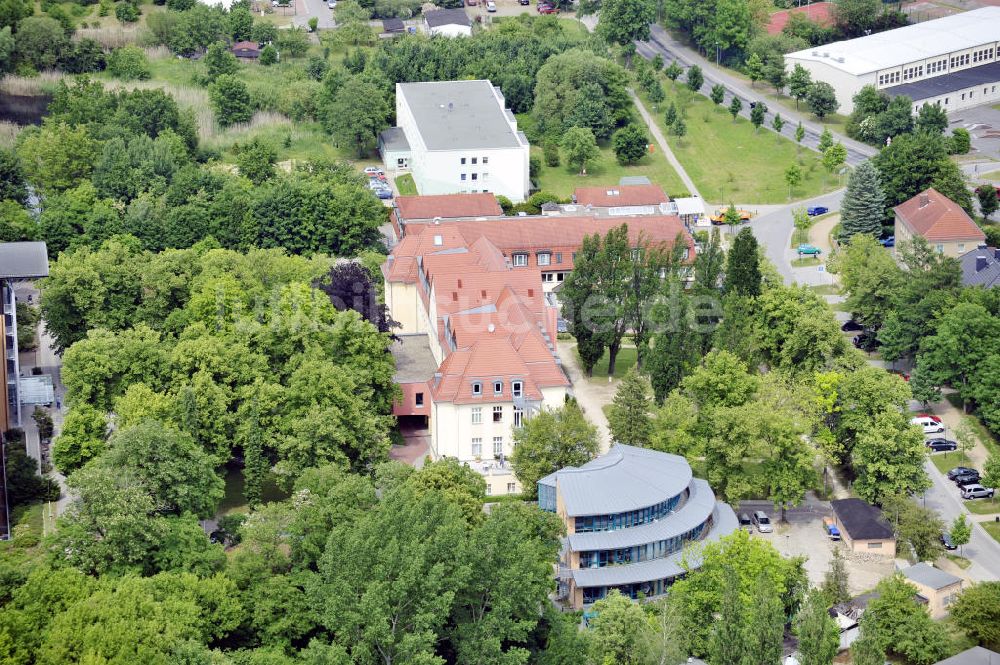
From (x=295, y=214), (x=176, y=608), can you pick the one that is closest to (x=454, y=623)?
(x=176, y=608)

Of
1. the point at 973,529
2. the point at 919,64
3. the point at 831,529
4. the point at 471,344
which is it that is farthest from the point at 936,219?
the point at 919,64

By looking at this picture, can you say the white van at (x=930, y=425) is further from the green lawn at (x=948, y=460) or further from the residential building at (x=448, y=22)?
the residential building at (x=448, y=22)

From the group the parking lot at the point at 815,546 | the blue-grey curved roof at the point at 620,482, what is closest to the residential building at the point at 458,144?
the parking lot at the point at 815,546

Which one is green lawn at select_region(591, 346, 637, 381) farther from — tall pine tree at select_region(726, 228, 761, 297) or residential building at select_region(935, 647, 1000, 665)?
residential building at select_region(935, 647, 1000, 665)

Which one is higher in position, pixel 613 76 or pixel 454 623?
pixel 613 76

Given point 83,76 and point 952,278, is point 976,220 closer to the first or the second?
point 952,278

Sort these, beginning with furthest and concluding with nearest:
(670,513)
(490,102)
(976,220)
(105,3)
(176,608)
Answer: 1. (105,3)
2. (490,102)
3. (976,220)
4. (670,513)
5. (176,608)

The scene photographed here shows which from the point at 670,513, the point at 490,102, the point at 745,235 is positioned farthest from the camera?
the point at 490,102
